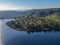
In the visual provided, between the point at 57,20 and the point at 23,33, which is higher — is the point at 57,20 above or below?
above

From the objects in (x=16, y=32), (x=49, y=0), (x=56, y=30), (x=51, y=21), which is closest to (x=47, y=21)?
(x=51, y=21)

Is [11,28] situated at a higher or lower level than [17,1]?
lower

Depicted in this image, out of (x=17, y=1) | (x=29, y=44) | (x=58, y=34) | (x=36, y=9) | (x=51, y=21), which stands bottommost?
(x=29, y=44)

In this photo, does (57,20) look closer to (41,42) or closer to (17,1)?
(41,42)

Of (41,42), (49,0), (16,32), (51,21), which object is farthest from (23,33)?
(49,0)

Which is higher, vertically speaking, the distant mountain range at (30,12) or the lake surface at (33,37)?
the distant mountain range at (30,12)

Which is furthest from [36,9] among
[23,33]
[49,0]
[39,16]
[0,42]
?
[0,42]

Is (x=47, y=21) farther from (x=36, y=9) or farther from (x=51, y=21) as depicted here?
(x=36, y=9)

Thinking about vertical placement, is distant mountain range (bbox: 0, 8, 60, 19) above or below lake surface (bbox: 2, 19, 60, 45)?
above

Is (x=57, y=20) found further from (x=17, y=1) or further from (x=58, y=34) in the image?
(x=17, y=1)

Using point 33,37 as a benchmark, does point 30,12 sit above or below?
above
